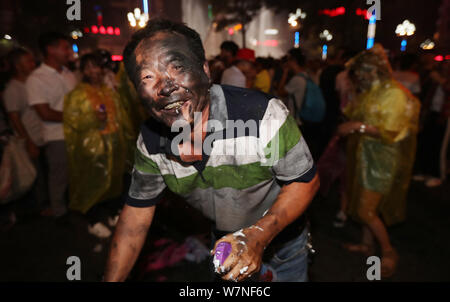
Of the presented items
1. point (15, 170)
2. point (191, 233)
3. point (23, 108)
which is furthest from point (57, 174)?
point (191, 233)

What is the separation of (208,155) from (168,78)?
1.17 ft

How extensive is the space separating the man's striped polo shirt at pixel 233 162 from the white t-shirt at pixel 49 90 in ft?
8.54

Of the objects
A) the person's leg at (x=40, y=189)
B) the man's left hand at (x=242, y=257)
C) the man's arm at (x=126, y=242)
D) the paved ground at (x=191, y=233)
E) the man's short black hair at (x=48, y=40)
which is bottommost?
the paved ground at (x=191, y=233)

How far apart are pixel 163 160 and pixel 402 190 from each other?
254cm

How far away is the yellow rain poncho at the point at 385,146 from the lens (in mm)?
2576

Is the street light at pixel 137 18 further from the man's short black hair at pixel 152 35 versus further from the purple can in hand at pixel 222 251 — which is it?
the purple can in hand at pixel 222 251

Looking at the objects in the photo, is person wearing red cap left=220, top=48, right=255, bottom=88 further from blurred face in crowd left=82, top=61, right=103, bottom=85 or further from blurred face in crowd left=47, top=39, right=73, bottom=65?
blurred face in crowd left=47, top=39, right=73, bottom=65

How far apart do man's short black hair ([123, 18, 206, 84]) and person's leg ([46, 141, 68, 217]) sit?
2.90 metres

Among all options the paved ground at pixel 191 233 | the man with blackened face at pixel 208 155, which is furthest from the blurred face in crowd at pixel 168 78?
the paved ground at pixel 191 233

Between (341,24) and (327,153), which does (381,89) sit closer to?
(327,153)

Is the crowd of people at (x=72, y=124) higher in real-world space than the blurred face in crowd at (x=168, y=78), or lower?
lower

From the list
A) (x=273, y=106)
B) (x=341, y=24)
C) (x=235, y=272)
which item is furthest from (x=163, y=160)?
(x=341, y=24)

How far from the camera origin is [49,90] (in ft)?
11.5

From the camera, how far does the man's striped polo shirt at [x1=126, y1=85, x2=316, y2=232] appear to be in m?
1.25
